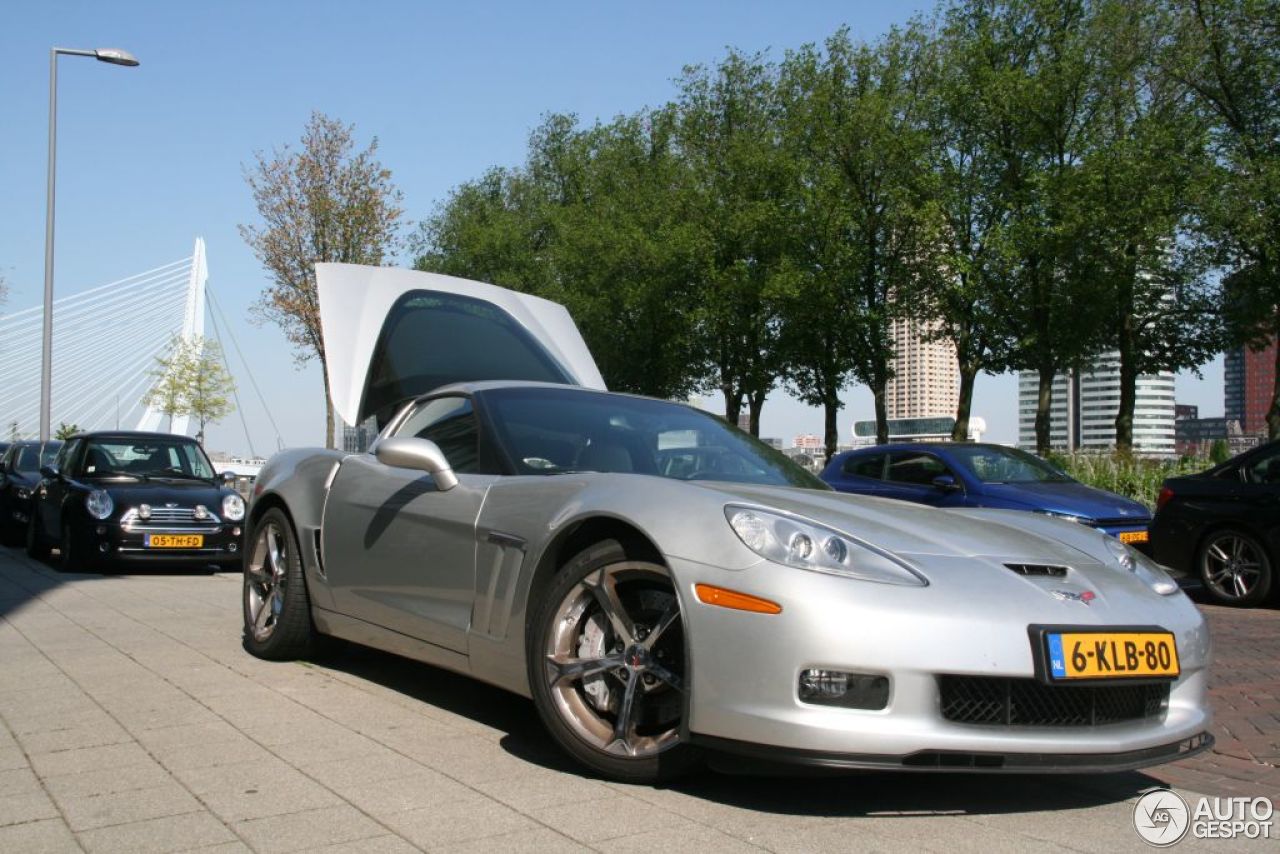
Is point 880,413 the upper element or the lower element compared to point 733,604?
upper

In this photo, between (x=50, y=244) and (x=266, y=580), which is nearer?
(x=266, y=580)

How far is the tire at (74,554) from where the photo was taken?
35.6 feet

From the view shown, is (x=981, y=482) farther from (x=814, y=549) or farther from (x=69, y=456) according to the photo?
(x=69, y=456)

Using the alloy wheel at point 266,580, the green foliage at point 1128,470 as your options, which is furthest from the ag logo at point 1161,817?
the green foliage at point 1128,470

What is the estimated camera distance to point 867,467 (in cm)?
1230

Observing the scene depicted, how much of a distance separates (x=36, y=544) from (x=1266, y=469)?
1165 cm

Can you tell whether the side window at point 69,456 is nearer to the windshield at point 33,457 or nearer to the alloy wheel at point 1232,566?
the windshield at point 33,457

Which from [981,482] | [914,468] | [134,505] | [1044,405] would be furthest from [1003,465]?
[1044,405]

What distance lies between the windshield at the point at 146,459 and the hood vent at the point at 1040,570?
10257 mm

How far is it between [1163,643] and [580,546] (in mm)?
1769

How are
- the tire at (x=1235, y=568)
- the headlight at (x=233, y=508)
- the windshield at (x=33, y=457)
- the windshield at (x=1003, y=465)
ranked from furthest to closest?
the windshield at (x=33, y=457)
the windshield at (x=1003, y=465)
the headlight at (x=233, y=508)
the tire at (x=1235, y=568)

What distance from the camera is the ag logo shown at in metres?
3.18

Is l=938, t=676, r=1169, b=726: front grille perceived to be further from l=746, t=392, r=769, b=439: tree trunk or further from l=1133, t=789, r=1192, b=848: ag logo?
l=746, t=392, r=769, b=439: tree trunk

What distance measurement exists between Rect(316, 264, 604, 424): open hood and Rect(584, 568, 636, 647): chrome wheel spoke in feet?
8.09
